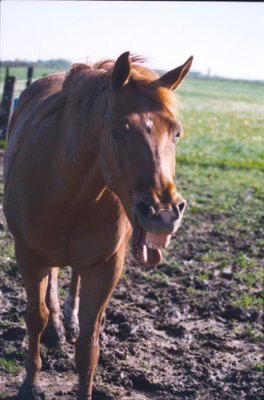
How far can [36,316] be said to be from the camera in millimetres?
4434

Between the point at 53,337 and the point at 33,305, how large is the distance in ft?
2.61

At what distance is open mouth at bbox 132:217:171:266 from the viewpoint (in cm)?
302

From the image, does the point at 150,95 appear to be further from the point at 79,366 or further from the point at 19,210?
the point at 79,366

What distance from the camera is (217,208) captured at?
1007 centimetres

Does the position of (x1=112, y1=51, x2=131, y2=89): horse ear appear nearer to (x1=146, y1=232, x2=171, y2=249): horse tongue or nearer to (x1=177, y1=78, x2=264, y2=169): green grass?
(x1=177, y1=78, x2=264, y2=169): green grass

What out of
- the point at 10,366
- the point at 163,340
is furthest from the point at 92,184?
the point at 163,340

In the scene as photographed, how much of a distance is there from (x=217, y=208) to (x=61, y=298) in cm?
459

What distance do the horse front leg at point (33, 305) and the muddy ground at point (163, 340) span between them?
0.11 metres

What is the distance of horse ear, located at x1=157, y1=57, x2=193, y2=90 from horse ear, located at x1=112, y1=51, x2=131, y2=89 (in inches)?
7.8

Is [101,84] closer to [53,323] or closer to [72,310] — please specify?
[53,323]

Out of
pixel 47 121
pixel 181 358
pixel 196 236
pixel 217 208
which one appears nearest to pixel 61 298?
pixel 181 358

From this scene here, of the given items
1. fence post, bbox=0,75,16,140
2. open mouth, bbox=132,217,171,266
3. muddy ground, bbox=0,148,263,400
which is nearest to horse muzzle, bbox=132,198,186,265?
open mouth, bbox=132,217,171,266

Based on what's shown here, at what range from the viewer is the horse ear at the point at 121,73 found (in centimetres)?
334

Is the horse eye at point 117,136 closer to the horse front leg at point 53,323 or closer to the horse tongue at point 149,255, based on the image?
the horse tongue at point 149,255
